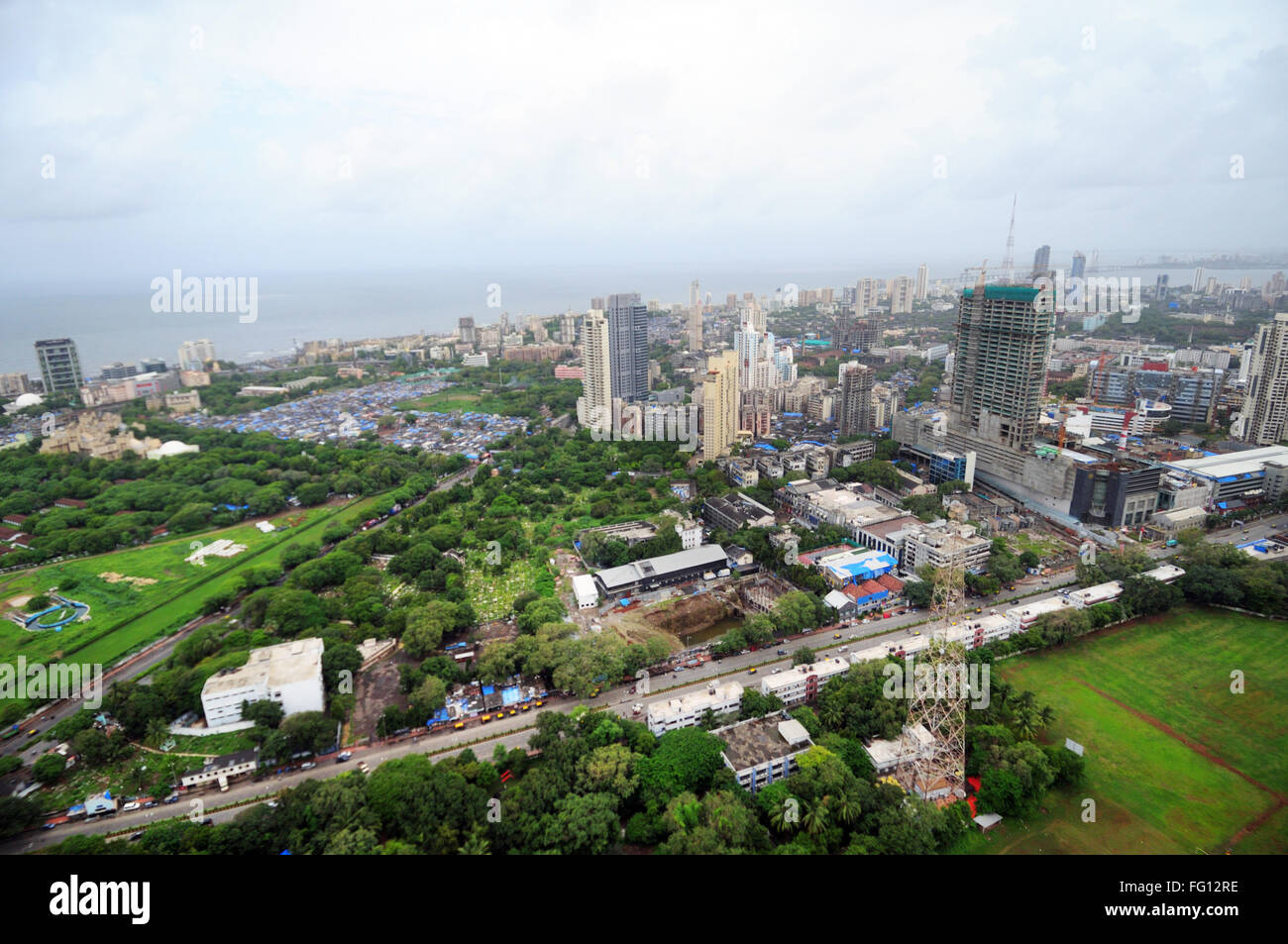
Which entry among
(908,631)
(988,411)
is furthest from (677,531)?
(988,411)

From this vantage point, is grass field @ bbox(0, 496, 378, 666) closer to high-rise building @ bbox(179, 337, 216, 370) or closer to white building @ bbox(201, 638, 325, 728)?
white building @ bbox(201, 638, 325, 728)

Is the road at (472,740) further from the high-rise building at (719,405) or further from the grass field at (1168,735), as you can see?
the high-rise building at (719,405)

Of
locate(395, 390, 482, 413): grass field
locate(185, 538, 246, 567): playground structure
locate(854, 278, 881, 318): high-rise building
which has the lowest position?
locate(185, 538, 246, 567): playground structure

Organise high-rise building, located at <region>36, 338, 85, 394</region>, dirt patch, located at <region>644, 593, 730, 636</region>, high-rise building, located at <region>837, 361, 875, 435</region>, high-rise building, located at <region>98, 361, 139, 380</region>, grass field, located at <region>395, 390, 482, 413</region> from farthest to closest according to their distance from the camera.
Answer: high-rise building, located at <region>98, 361, 139, 380</region>, grass field, located at <region>395, 390, 482, 413</region>, high-rise building, located at <region>36, 338, 85, 394</region>, high-rise building, located at <region>837, 361, 875, 435</region>, dirt patch, located at <region>644, 593, 730, 636</region>

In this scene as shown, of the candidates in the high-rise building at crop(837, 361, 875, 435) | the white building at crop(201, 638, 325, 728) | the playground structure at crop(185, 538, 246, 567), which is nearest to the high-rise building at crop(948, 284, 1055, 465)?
the high-rise building at crop(837, 361, 875, 435)

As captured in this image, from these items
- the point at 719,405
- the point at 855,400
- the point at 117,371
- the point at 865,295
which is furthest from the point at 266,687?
the point at 865,295

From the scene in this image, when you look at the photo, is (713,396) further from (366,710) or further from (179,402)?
(179,402)
